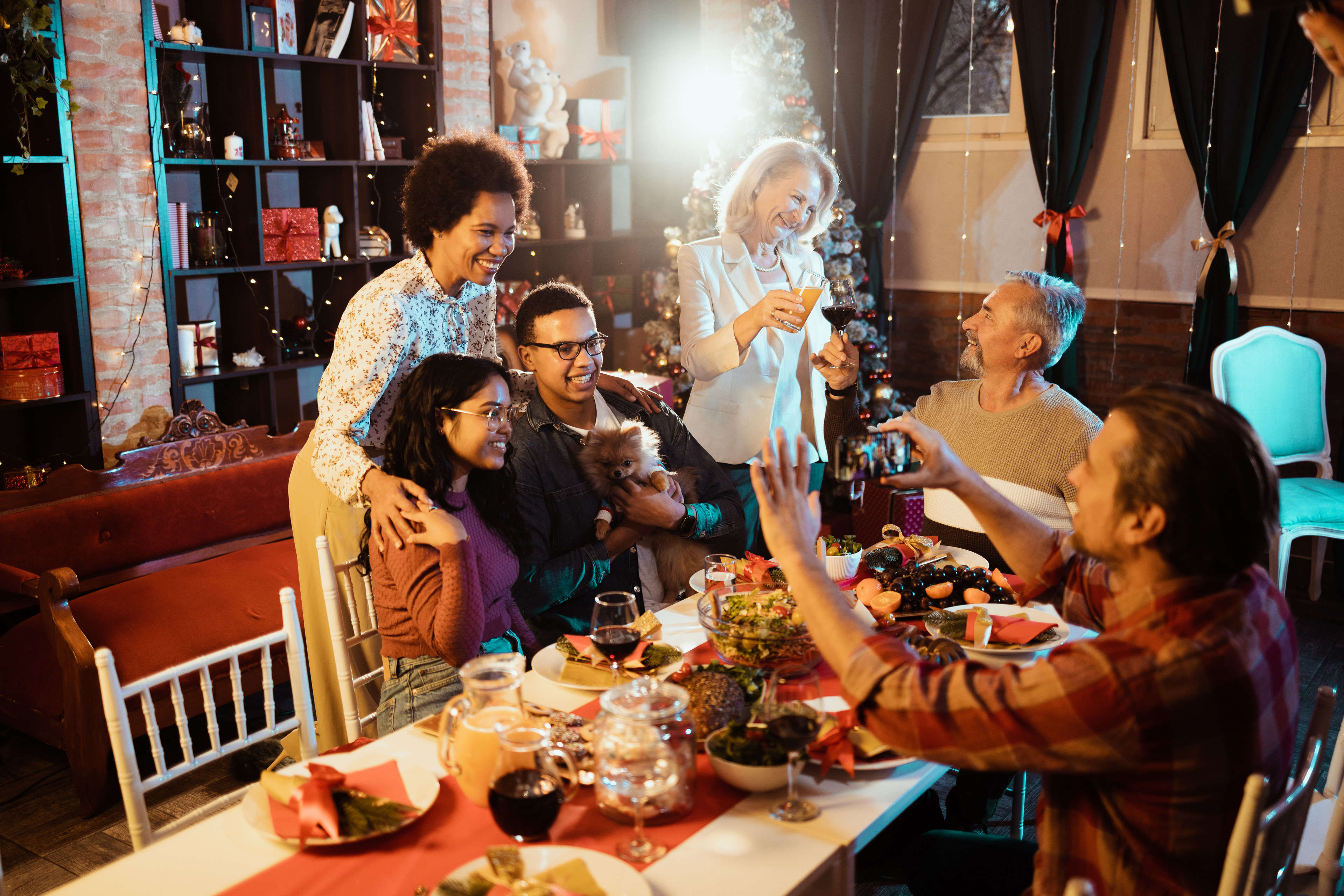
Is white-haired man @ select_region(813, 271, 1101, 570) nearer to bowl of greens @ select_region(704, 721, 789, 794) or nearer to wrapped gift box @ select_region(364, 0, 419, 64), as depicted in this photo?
bowl of greens @ select_region(704, 721, 789, 794)

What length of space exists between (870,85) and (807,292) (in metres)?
3.48

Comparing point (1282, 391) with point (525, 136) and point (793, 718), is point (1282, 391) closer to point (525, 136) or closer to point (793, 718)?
point (525, 136)

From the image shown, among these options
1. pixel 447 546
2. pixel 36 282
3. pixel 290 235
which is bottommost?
pixel 447 546

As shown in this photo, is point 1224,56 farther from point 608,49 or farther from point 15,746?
point 15,746

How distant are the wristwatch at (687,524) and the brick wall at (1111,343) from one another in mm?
2117

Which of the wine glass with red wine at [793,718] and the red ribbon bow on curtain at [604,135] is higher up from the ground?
the red ribbon bow on curtain at [604,135]

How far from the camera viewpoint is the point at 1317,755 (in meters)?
1.56

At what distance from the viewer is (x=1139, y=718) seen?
1173 millimetres

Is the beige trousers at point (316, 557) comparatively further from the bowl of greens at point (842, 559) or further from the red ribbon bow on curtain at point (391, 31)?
the red ribbon bow on curtain at point (391, 31)

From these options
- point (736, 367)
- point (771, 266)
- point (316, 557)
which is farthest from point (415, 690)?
point (771, 266)

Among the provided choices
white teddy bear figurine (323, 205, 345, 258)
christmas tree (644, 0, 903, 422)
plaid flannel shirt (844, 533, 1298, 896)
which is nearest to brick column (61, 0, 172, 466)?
white teddy bear figurine (323, 205, 345, 258)

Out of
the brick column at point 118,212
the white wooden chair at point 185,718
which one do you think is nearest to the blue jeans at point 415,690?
the white wooden chair at point 185,718

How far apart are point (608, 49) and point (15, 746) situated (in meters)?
4.57

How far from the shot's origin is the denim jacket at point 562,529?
8.32 ft
